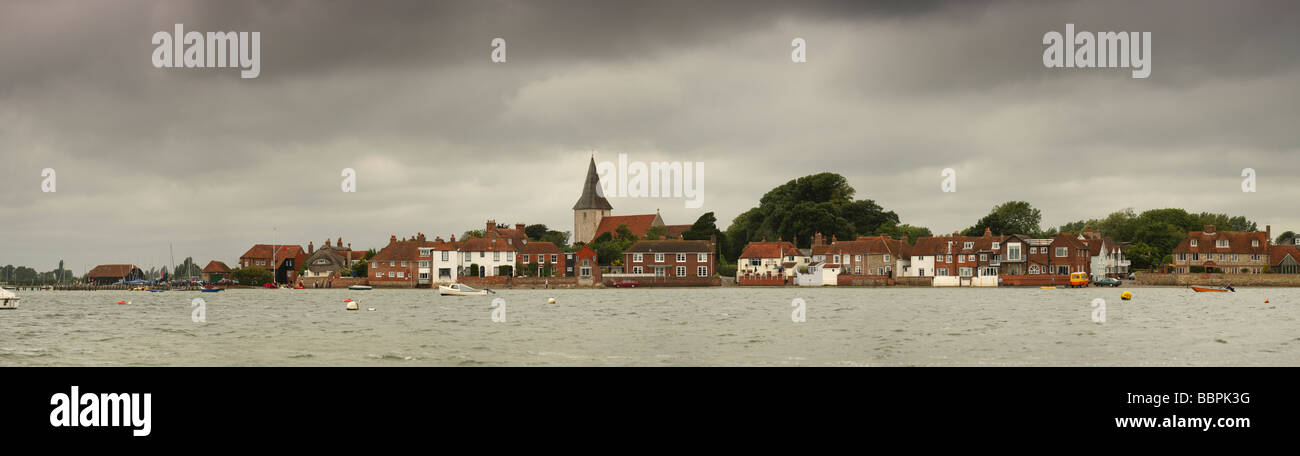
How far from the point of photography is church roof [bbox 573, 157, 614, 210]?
164 meters

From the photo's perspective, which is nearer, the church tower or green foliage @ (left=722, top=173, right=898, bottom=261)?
green foliage @ (left=722, top=173, right=898, bottom=261)

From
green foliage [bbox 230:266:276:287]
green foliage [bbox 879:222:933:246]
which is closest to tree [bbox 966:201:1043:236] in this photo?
green foliage [bbox 879:222:933:246]

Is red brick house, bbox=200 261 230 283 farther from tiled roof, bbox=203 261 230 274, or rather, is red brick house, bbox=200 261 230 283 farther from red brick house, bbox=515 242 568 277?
red brick house, bbox=515 242 568 277

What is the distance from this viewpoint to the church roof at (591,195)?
538ft

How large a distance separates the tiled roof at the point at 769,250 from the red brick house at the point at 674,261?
4.84 m

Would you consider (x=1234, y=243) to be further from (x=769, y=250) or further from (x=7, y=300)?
(x=7, y=300)

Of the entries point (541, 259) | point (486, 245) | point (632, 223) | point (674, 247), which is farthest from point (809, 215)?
point (632, 223)

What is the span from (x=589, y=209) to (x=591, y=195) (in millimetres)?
2492

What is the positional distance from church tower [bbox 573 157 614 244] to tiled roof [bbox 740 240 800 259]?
47681mm
